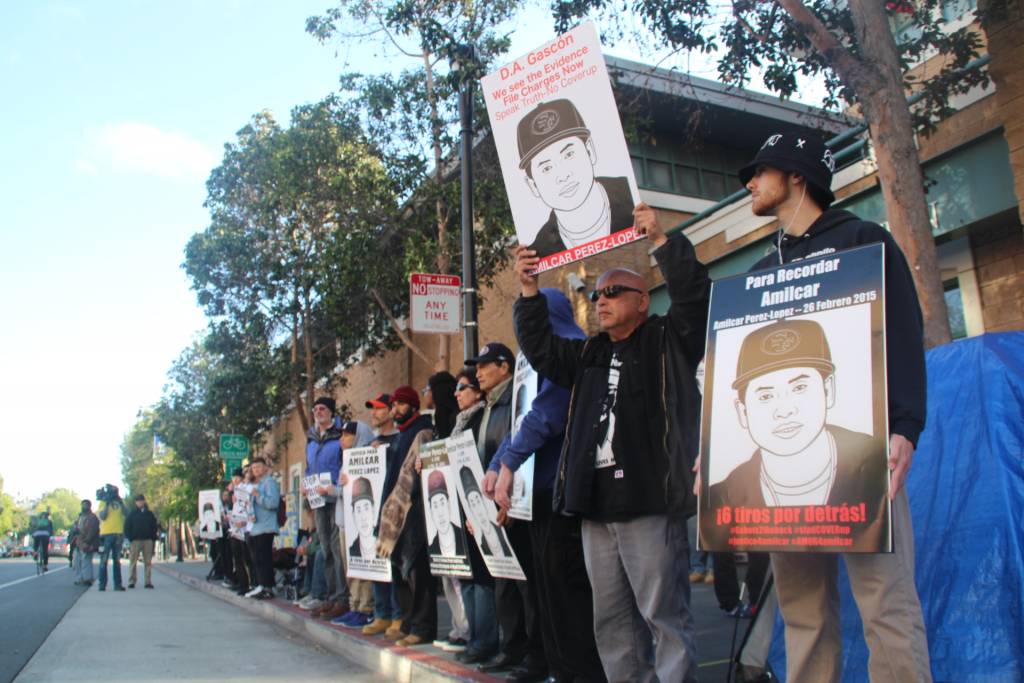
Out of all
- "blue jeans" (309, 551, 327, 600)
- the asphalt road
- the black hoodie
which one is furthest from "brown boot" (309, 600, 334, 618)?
the black hoodie

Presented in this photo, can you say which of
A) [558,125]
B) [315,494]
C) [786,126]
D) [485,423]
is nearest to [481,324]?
[786,126]

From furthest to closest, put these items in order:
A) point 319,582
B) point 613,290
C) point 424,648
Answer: point 319,582, point 424,648, point 613,290

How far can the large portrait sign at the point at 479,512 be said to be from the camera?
5.40 metres

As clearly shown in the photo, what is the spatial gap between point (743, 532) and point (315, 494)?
6.67 metres

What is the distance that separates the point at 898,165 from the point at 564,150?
3672mm

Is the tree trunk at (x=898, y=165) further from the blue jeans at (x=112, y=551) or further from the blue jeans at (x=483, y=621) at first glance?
the blue jeans at (x=112, y=551)

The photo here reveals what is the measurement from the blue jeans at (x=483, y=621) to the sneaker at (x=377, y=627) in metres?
1.72

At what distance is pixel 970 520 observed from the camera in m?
3.82

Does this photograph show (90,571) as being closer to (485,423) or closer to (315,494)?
(315,494)

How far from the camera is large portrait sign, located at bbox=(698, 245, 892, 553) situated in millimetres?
2625

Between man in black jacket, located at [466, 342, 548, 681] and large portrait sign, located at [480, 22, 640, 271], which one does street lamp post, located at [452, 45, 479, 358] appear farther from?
large portrait sign, located at [480, 22, 640, 271]

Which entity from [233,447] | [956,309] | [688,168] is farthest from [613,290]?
[233,447]

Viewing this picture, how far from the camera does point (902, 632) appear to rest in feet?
8.71

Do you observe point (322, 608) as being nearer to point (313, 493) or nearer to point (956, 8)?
point (313, 493)
